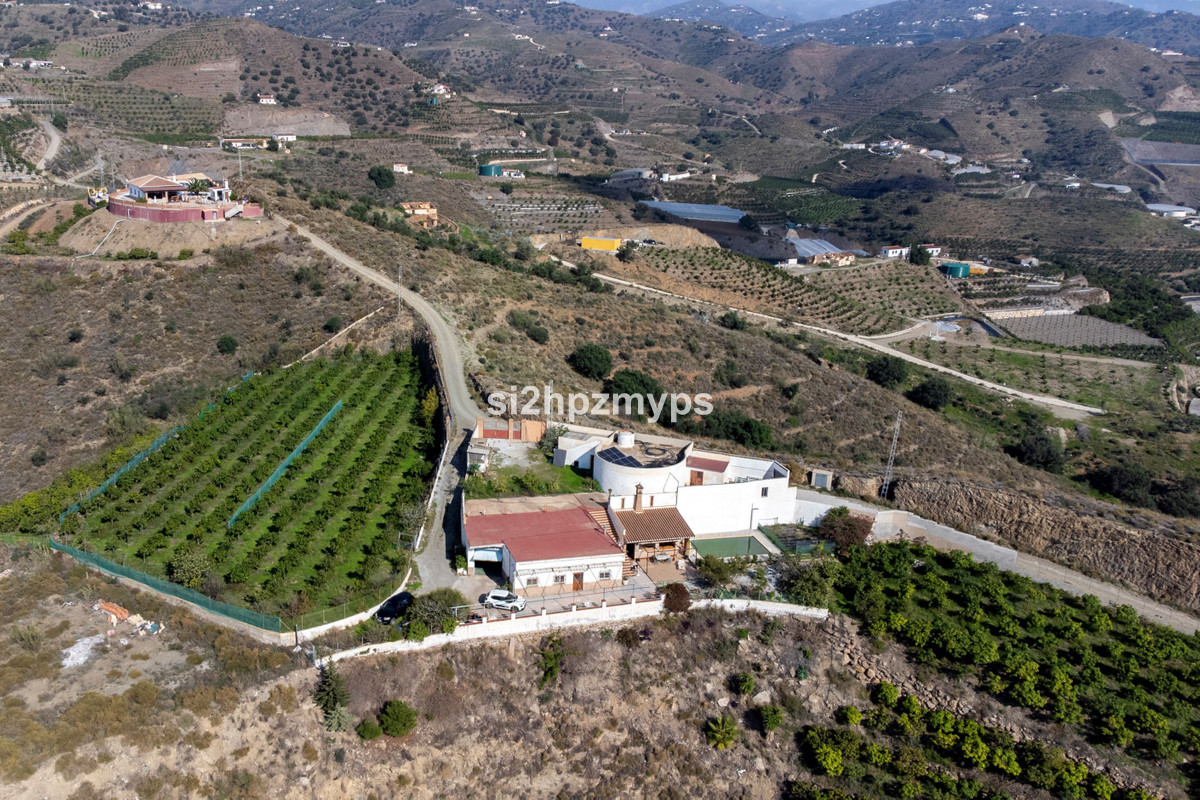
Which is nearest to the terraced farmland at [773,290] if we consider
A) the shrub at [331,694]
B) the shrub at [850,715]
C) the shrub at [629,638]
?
the shrub at [629,638]

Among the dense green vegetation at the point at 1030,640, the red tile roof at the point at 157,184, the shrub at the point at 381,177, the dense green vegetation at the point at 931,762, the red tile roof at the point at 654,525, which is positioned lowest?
the dense green vegetation at the point at 931,762

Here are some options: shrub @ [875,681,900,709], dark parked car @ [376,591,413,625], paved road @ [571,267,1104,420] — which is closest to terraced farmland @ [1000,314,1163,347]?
paved road @ [571,267,1104,420]

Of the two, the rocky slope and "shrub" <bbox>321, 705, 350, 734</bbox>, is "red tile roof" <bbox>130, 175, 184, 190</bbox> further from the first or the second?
the rocky slope

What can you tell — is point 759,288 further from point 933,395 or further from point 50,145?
point 50,145


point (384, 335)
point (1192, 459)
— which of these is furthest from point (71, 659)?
point (1192, 459)

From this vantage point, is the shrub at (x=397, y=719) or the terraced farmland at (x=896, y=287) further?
the terraced farmland at (x=896, y=287)

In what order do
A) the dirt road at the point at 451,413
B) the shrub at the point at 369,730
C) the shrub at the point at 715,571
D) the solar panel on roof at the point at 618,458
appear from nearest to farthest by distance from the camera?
the shrub at the point at 369,730, the dirt road at the point at 451,413, the shrub at the point at 715,571, the solar panel on roof at the point at 618,458

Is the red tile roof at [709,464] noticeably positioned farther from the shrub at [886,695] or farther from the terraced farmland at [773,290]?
the terraced farmland at [773,290]

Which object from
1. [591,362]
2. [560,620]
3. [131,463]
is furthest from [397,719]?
[591,362]
